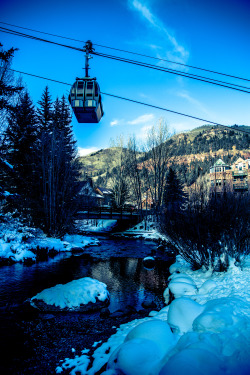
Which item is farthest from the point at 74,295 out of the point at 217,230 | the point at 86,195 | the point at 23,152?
the point at 23,152

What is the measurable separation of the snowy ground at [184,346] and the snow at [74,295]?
2.22m

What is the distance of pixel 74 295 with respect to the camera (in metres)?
7.14

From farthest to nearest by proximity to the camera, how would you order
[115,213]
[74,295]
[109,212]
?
[109,212] < [115,213] < [74,295]

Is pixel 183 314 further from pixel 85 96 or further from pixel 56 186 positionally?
Result: pixel 56 186

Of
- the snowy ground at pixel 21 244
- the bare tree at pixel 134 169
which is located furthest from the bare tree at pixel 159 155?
the snowy ground at pixel 21 244

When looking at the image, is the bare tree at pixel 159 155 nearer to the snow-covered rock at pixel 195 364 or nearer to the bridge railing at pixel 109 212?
the bridge railing at pixel 109 212

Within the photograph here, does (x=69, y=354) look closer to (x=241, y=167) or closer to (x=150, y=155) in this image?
(x=150, y=155)

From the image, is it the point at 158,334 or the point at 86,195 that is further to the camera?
the point at 86,195

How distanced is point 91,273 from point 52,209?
9363 mm

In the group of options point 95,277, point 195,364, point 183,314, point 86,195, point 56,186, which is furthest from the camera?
point 86,195

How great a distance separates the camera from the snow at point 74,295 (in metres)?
6.86

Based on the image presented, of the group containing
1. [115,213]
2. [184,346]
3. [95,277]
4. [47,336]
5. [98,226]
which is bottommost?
[98,226]

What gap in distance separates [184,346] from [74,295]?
4927mm

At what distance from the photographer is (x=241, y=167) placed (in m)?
75.9
